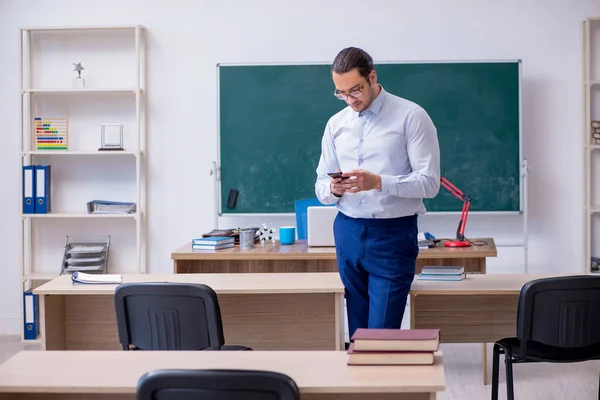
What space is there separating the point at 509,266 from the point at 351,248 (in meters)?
3.15

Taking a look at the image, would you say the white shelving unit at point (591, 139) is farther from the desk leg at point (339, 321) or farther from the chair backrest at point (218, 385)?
the chair backrest at point (218, 385)

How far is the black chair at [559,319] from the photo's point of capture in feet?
9.93

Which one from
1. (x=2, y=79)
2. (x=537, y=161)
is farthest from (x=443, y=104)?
(x=2, y=79)

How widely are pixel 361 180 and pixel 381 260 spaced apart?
0.33 metres

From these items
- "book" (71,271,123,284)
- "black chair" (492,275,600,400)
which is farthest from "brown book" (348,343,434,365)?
"book" (71,271,123,284)

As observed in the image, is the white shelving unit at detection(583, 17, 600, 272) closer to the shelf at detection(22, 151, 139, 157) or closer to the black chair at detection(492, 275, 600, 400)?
the black chair at detection(492, 275, 600, 400)

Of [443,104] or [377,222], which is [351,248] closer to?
[377,222]

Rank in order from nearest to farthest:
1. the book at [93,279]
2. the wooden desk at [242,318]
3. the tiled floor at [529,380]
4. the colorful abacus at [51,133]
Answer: the book at [93,279] → the wooden desk at [242,318] → the tiled floor at [529,380] → the colorful abacus at [51,133]

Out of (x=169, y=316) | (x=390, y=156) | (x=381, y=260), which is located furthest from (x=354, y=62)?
(x=169, y=316)

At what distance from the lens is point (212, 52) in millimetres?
5980

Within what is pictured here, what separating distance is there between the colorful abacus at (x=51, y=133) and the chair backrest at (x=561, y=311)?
12.8 feet

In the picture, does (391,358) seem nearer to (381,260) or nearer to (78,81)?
(381,260)

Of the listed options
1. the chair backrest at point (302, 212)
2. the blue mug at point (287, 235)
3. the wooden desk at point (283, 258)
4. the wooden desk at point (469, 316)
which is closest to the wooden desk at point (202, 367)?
the wooden desk at point (469, 316)

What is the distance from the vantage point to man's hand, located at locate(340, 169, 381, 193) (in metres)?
2.93
